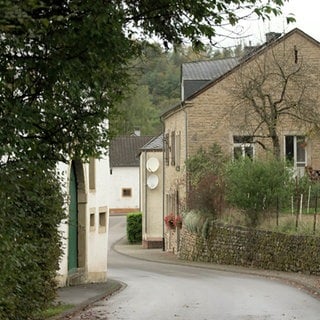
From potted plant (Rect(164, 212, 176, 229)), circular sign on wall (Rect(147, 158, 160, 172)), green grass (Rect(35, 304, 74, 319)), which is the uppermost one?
circular sign on wall (Rect(147, 158, 160, 172))

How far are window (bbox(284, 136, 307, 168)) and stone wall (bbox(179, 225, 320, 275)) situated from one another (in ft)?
20.1

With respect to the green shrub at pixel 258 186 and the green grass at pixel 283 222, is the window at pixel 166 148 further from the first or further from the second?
the green shrub at pixel 258 186

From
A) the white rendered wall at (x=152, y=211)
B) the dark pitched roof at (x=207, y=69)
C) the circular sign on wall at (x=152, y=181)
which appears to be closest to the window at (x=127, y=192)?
the white rendered wall at (x=152, y=211)

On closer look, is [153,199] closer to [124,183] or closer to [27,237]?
[124,183]

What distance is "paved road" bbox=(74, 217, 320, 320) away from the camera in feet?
58.3

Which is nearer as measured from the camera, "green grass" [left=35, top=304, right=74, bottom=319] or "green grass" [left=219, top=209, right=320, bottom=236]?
"green grass" [left=35, top=304, right=74, bottom=319]

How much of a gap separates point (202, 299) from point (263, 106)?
681 inches

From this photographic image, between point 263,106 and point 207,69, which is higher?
point 207,69

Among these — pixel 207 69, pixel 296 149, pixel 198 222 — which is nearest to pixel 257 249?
pixel 198 222

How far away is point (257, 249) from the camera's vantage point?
3291cm

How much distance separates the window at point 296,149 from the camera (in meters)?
40.7

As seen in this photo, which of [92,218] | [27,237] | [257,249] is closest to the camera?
[27,237]

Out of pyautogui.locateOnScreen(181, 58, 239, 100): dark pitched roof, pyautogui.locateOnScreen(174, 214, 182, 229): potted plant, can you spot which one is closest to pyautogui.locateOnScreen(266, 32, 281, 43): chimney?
pyautogui.locateOnScreen(181, 58, 239, 100): dark pitched roof

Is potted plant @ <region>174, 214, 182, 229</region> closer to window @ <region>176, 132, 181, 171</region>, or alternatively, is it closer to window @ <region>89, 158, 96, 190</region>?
window @ <region>176, 132, 181, 171</region>
